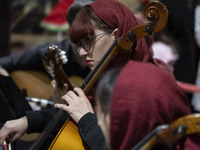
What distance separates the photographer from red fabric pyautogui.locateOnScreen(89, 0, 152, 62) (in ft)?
5.58

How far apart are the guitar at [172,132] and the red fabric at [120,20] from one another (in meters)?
0.71

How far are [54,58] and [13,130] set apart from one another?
0.64 m

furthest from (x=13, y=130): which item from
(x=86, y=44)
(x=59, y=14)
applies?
(x=59, y=14)

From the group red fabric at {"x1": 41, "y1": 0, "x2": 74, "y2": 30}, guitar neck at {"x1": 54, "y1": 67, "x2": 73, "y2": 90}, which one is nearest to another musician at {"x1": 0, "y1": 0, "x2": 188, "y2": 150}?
guitar neck at {"x1": 54, "y1": 67, "x2": 73, "y2": 90}

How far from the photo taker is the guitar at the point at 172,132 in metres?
0.99

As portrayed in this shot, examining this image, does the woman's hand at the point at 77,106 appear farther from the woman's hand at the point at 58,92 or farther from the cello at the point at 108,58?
the woman's hand at the point at 58,92

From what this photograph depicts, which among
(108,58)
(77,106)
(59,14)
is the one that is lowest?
(59,14)

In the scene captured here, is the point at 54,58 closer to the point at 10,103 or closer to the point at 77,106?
the point at 10,103

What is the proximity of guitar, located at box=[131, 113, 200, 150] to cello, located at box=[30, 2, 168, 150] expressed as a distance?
19.6 inches

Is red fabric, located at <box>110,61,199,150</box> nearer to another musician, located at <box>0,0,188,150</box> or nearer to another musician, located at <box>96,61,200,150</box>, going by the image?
another musician, located at <box>96,61,200,150</box>

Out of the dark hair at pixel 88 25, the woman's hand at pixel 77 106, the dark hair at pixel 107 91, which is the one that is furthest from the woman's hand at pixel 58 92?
the dark hair at pixel 107 91

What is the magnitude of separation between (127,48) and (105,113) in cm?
50

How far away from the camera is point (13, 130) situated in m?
1.67

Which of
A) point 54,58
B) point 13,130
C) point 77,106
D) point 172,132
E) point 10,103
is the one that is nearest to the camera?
point 172,132
